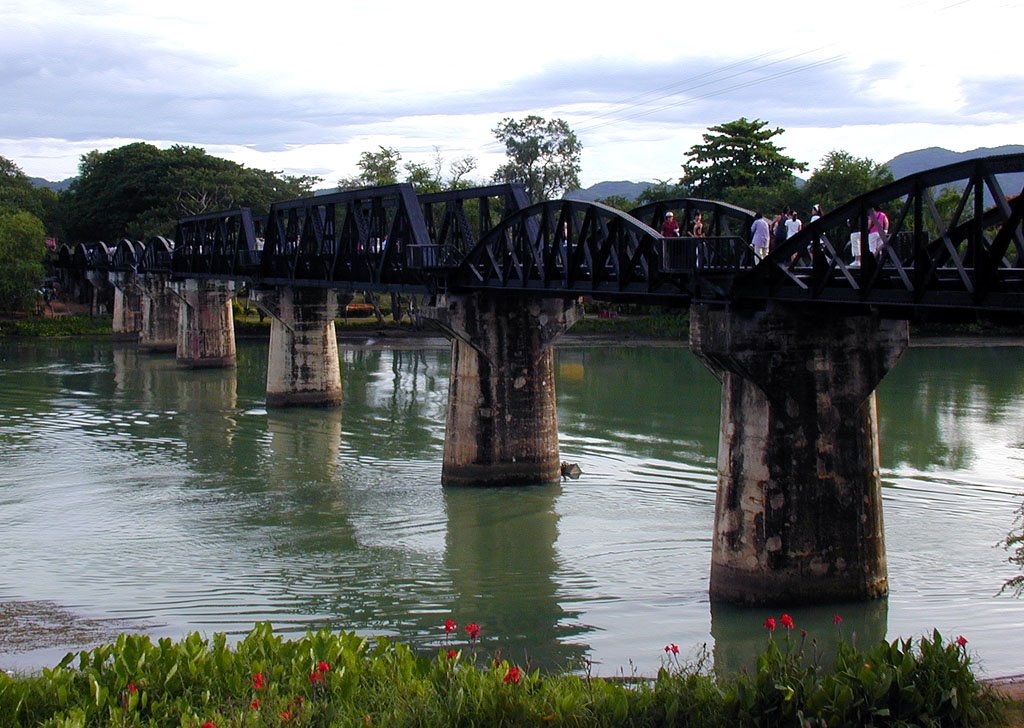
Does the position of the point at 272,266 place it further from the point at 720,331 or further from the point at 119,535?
the point at 720,331

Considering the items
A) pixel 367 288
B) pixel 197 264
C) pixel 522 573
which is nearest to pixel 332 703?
pixel 522 573

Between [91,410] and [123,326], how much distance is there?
41.7 metres

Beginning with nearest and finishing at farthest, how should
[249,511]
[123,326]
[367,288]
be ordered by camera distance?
[249,511]
[367,288]
[123,326]

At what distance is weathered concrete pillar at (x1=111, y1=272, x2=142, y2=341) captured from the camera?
307 ft

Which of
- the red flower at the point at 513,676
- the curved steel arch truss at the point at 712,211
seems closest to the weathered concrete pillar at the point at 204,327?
the curved steel arch truss at the point at 712,211

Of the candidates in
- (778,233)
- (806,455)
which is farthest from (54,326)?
(806,455)

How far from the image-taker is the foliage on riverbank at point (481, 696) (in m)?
13.5

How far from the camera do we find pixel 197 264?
7050 centimetres

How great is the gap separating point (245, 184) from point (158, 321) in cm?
3607

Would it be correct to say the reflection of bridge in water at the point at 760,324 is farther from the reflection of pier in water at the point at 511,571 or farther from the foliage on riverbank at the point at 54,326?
the foliage on riverbank at the point at 54,326

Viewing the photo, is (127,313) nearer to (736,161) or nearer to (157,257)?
(157,257)

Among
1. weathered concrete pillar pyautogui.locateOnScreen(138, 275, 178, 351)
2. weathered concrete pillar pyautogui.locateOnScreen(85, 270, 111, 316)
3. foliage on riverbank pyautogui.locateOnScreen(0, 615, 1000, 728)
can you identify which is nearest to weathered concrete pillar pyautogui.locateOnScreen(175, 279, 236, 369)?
weathered concrete pillar pyautogui.locateOnScreen(138, 275, 178, 351)

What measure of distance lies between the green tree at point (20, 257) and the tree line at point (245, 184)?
0.25ft

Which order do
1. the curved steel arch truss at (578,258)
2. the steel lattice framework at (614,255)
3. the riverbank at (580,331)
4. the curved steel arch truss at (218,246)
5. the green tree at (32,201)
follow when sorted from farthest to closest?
1. the green tree at (32,201)
2. the riverbank at (580,331)
3. the curved steel arch truss at (218,246)
4. the curved steel arch truss at (578,258)
5. the steel lattice framework at (614,255)
